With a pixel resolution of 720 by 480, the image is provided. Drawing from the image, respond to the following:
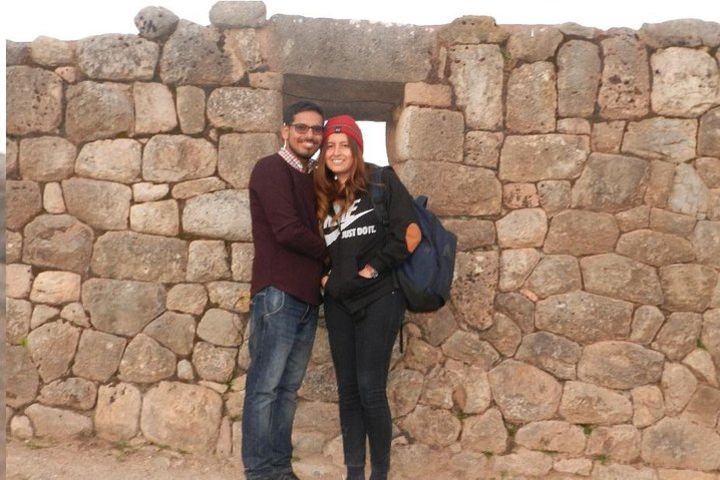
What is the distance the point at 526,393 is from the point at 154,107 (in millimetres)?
2627

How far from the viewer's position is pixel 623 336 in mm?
3857

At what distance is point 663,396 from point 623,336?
0.40 metres

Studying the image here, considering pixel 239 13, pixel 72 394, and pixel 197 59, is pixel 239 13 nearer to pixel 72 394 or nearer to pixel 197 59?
pixel 197 59

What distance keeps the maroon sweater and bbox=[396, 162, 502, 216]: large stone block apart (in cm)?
78

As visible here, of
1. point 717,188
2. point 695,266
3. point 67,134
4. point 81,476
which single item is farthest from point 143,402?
point 717,188

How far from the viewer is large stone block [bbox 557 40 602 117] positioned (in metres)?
3.89

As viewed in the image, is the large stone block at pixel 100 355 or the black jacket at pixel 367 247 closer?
the black jacket at pixel 367 247

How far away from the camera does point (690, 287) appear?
385cm

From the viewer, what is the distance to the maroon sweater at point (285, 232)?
3.09 meters

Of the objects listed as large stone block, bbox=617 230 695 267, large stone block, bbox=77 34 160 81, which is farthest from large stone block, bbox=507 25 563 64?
large stone block, bbox=77 34 160 81

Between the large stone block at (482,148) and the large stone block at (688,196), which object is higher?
the large stone block at (482,148)

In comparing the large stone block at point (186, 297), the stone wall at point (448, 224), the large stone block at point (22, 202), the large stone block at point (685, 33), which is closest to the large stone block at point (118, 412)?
the stone wall at point (448, 224)

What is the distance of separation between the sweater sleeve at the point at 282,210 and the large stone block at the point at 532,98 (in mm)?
1461

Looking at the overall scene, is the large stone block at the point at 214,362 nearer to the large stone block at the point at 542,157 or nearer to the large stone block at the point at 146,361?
the large stone block at the point at 146,361
